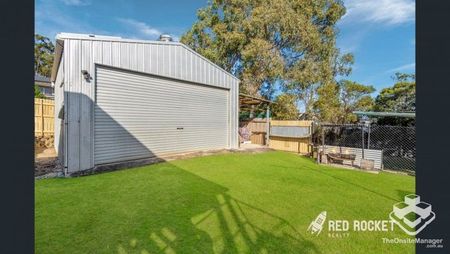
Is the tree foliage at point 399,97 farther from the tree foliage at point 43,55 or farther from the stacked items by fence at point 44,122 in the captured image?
the tree foliage at point 43,55

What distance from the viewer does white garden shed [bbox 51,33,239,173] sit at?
247 inches

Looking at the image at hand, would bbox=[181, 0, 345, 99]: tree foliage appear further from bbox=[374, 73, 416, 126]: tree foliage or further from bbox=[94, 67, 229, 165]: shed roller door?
bbox=[94, 67, 229, 165]: shed roller door

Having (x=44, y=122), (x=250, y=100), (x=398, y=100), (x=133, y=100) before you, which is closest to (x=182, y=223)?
(x=133, y=100)

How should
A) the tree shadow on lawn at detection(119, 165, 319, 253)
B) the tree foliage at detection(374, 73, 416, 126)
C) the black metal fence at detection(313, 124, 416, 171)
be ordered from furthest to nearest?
the tree foliage at detection(374, 73, 416, 126) < the black metal fence at detection(313, 124, 416, 171) < the tree shadow on lawn at detection(119, 165, 319, 253)

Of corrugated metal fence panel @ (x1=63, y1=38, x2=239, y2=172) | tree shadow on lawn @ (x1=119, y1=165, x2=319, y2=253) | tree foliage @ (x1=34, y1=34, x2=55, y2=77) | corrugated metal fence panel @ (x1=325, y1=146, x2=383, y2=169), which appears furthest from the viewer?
tree foliage @ (x1=34, y1=34, x2=55, y2=77)

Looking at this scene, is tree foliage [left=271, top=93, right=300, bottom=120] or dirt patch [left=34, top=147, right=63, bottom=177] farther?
tree foliage [left=271, top=93, right=300, bottom=120]

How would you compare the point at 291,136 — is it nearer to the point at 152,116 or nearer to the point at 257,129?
the point at 257,129

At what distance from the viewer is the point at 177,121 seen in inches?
365

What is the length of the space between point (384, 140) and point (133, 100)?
1201 centimetres

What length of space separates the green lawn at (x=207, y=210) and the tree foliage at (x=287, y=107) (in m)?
9.14

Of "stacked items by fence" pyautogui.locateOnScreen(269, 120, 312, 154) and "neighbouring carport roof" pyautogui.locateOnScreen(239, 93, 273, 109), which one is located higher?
"neighbouring carport roof" pyautogui.locateOnScreen(239, 93, 273, 109)

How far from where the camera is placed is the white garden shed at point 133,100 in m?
6.27

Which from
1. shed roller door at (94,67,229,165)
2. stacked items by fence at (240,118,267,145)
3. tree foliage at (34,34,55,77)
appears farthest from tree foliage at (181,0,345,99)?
tree foliage at (34,34,55,77)

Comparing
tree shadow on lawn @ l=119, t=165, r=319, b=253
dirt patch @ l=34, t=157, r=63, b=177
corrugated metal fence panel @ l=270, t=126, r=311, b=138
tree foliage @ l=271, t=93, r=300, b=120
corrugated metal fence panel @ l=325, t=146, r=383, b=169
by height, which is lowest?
tree shadow on lawn @ l=119, t=165, r=319, b=253
